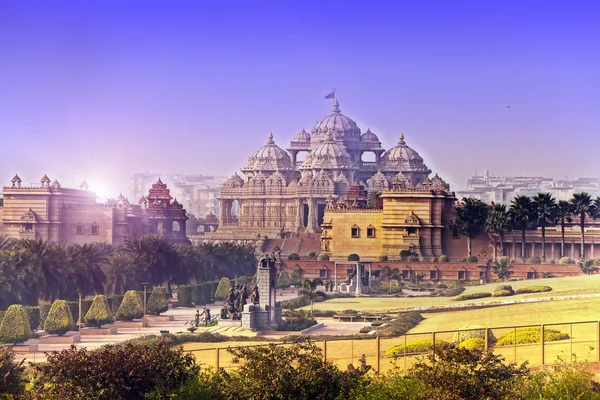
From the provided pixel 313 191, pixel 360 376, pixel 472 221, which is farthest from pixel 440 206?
pixel 360 376

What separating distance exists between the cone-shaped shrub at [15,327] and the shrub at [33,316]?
4156mm

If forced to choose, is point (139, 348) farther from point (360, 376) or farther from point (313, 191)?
point (313, 191)

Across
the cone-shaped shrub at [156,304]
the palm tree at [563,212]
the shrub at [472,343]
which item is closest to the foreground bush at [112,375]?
the shrub at [472,343]

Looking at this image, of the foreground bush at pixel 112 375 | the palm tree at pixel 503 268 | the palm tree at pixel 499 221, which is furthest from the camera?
the palm tree at pixel 499 221

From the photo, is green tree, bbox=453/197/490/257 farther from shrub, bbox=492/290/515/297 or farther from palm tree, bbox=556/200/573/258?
shrub, bbox=492/290/515/297

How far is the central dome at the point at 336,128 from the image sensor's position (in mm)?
187875

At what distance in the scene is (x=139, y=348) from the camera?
3384 centimetres

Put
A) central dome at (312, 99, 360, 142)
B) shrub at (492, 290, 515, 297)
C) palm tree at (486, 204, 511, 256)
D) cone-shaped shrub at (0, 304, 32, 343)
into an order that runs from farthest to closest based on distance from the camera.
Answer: central dome at (312, 99, 360, 142)
palm tree at (486, 204, 511, 256)
shrub at (492, 290, 515, 297)
cone-shaped shrub at (0, 304, 32, 343)

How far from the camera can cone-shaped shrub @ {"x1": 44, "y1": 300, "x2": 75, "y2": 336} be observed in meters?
60.6

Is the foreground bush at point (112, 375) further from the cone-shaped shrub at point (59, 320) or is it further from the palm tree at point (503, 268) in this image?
the palm tree at point (503, 268)

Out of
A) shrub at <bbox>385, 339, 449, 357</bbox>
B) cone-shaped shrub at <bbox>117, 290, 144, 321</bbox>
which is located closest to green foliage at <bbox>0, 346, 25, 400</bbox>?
shrub at <bbox>385, 339, 449, 357</bbox>

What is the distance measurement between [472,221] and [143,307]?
48516mm

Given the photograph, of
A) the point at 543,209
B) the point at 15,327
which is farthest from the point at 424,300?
the point at 543,209

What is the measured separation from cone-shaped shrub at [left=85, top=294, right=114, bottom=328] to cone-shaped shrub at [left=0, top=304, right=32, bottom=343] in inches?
265
